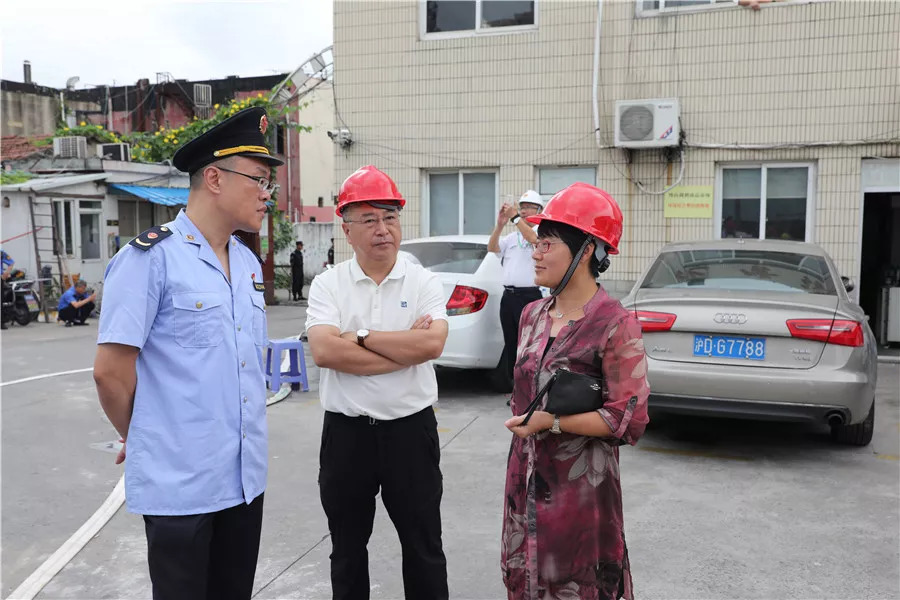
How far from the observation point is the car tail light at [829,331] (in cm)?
515

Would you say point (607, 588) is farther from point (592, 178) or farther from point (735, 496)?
point (592, 178)

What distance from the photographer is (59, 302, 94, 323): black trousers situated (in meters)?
14.8

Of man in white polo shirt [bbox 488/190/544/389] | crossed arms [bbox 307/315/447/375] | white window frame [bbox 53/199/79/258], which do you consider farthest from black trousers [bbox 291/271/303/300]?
crossed arms [bbox 307/315/447/375]

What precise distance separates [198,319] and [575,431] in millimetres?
1201

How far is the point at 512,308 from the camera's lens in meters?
7.29

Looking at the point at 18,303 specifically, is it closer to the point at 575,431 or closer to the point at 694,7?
the point at 694,7

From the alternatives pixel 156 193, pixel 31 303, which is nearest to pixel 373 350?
pixel 31 303

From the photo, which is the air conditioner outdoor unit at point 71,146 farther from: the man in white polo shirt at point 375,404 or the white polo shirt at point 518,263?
the man in white polo shirt at point 375,404

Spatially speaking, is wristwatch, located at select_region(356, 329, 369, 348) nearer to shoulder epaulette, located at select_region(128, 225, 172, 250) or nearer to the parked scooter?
shoulder epaulette, located at select_region(128, 225, 172, 250)

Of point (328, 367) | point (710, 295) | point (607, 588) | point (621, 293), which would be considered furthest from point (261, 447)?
point (621, 293)

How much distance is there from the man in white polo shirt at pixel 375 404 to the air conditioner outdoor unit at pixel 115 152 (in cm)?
1978

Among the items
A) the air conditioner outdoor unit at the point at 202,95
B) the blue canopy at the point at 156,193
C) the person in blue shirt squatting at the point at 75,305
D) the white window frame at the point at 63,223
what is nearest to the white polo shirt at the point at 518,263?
the person in blue shirt squatting at the point at 75,305

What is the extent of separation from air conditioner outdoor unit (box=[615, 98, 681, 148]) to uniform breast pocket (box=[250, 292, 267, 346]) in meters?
8.23

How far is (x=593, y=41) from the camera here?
10508 millimetres
